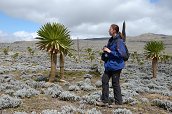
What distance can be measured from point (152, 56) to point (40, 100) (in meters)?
21.9

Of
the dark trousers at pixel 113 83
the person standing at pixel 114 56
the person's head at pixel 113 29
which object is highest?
the person's head at pixel 113 29

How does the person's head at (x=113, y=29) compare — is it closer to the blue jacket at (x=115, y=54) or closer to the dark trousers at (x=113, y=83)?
the blue jacket at (x=115, y=54)

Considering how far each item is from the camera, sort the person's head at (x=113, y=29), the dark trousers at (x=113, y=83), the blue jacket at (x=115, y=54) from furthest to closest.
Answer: the dark trousers at (x=113, y=83) → the person's head at (x=113, y=29) → the blue jacket at (x=115, y=54)

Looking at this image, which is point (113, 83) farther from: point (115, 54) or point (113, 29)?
point (113, 29)

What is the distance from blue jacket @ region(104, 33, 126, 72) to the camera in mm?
10430

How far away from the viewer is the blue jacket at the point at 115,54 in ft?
34.2

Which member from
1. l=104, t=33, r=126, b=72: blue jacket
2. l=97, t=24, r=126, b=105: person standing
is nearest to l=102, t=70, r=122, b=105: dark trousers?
l=97, t=24, r=126, b=105: person standing

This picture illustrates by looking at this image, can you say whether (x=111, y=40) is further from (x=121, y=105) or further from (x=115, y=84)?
(x=121, y=105)

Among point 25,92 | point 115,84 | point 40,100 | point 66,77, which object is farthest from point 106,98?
point 66,77

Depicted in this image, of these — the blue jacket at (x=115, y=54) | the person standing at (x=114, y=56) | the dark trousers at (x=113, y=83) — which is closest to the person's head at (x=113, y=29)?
the person standing at (x=114, y=56)

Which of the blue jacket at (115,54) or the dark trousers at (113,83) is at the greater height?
the blue jacket at (115,54)

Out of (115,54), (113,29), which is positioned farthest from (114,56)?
(113,29)

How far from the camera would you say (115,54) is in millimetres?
10438

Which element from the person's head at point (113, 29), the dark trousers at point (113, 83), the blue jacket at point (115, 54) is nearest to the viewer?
the blue jacket at point (115, 54)
